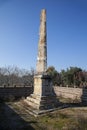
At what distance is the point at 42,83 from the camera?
1895 centimetres

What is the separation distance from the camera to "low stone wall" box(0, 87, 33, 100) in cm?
2533

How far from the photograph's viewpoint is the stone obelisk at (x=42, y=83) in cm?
1798

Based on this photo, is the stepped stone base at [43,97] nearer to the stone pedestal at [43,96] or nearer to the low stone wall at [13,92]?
the stone pedestal at [43,96]

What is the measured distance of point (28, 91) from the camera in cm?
2797

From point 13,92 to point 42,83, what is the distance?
835 centimetres

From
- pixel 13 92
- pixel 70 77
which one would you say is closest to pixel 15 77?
pixel 70 77

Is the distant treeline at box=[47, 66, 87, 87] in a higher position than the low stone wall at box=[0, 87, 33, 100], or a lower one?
higher

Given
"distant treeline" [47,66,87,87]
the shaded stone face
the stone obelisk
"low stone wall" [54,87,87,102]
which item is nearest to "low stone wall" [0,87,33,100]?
"low stone wall" [54,87,87,102]

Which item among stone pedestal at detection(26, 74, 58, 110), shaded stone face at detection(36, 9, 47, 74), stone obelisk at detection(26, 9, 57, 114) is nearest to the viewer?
stone pedestal at detection(26, 74, 58, 110)

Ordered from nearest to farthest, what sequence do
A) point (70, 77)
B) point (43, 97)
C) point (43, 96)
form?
1. point (43, 97)
2. point (43, 96)
3. point (70, 77)

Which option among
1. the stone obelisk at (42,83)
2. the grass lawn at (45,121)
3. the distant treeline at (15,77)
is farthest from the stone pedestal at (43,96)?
the distant treeline at (15,77)

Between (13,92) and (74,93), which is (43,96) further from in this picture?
(13,92)

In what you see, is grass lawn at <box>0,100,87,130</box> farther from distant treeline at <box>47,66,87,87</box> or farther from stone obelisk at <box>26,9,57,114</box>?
distant treeline at <box>47,66,87,87</box>

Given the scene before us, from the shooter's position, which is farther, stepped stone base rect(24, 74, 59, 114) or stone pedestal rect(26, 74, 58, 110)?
stone pedestal rect(26, 74, 58, 110)
